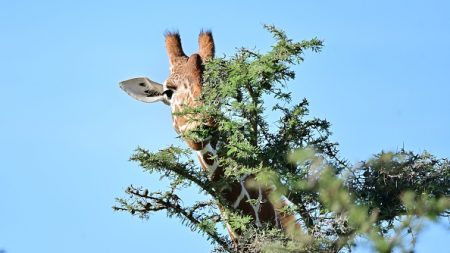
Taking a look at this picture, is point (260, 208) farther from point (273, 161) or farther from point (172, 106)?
point (172, 106)

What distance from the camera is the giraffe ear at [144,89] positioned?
10.2 metres

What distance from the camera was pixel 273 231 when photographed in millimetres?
7664

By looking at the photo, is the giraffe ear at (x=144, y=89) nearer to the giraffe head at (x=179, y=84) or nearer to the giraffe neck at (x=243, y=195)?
the giraffe head at (x=179, y=84)

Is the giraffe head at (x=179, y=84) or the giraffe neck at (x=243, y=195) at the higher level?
the giraffe head at (x=179, y=84)

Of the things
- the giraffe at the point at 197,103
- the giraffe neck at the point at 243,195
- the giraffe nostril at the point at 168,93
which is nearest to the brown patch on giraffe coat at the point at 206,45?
the giraffe at the point at 197,103

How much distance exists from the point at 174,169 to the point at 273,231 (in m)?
1.21

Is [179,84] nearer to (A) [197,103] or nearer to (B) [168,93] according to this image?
(B) [168,93]

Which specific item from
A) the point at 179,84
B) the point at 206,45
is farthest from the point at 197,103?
the point at 206,45

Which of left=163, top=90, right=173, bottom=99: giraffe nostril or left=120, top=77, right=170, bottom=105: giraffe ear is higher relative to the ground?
left=120, top=77, right=170, bottom=105: giraffe ear

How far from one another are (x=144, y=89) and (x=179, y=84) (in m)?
0.81

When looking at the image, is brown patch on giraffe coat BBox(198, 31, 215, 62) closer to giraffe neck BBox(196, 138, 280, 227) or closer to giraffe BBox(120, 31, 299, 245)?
giraffe BBox(120, 31, 299, 245)

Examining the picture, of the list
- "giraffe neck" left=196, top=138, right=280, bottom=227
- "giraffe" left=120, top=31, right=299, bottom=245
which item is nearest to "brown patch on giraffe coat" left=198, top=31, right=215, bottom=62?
"giraffe" left=120, top=31, right=299, bottom=245

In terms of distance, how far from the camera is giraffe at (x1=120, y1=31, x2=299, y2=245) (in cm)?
855

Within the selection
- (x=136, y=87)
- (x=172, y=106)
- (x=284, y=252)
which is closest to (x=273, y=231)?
(x=284, y=252)
